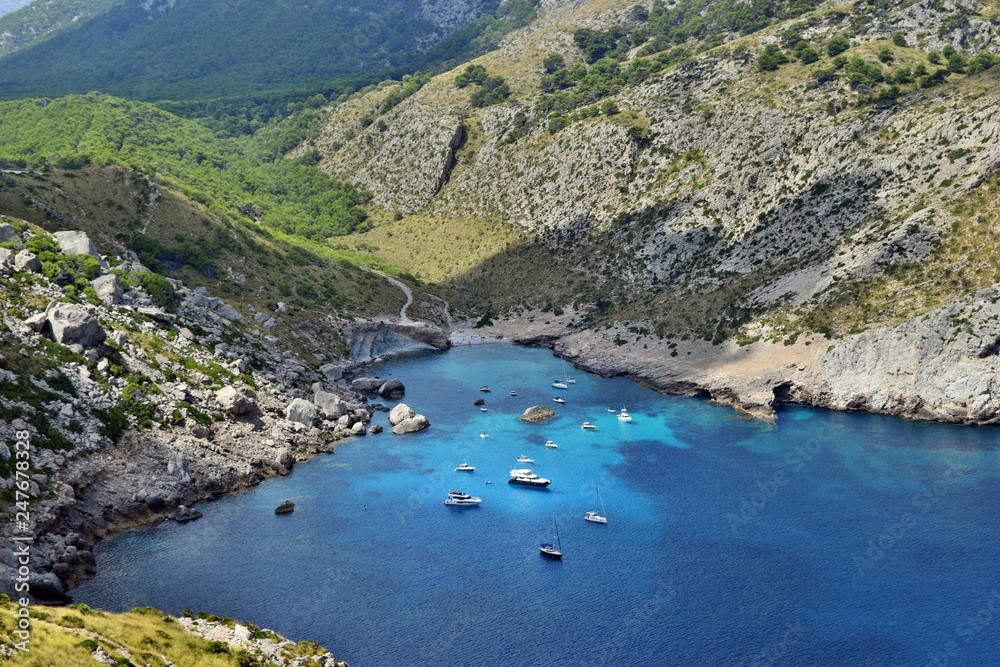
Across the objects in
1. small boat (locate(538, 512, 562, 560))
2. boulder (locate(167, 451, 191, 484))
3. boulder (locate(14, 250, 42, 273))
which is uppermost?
boulder (locate(14, 250, 42, 273))

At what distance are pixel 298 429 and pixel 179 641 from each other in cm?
4984

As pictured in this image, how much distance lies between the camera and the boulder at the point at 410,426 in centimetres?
11156

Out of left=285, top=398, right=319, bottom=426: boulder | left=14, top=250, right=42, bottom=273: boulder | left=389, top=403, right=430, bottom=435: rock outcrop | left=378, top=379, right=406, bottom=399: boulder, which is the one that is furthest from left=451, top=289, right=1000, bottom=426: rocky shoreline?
left=14, top=250, right=42, bottom=273: boulder

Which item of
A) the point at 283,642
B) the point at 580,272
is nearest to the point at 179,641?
the point at 283,642

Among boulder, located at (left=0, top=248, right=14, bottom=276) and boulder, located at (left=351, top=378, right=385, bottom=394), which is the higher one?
boulder, located at (left=0, top=248, right=14, bottom=276)

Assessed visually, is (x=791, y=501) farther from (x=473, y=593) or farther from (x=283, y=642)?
(x=283, y=642)

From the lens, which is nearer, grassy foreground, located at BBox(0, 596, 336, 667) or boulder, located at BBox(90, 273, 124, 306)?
grassy foreground, located at BBox(0, 596, 336, 667)

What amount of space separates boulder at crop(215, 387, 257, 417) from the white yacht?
122 ft

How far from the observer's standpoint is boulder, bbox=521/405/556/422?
120m

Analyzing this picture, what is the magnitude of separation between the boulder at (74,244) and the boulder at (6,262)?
10.5 m

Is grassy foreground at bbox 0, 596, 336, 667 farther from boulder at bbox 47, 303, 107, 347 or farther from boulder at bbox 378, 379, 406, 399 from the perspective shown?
boulder at bbox 378, 379, 406, 399

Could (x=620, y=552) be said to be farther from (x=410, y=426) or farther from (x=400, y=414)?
(x=400, y=414)

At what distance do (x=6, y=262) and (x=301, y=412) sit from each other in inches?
1695

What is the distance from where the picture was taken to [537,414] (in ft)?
396
